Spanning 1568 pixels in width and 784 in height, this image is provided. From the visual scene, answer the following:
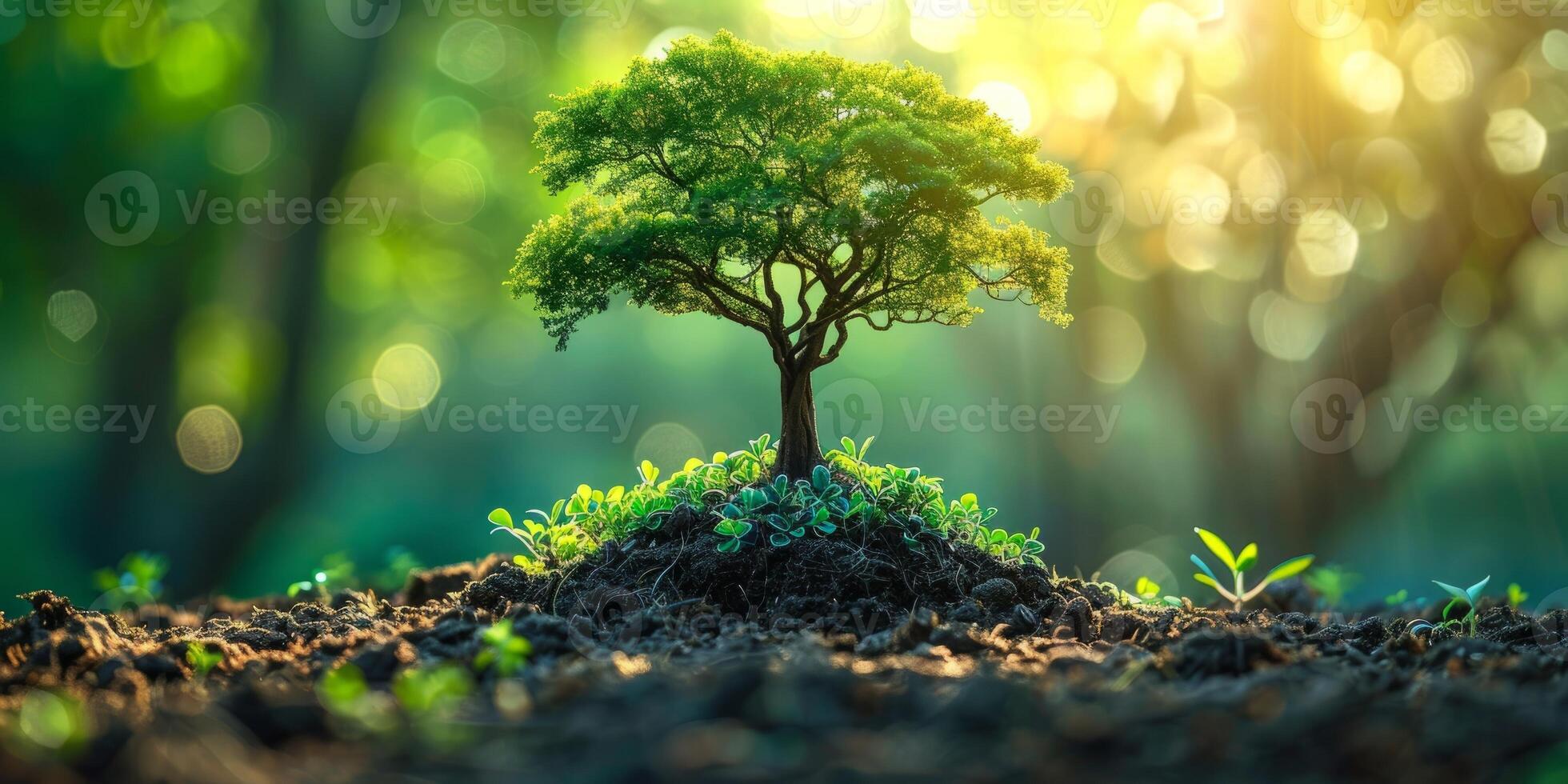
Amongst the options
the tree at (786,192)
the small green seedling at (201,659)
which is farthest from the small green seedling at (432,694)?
the tree at (786,192)

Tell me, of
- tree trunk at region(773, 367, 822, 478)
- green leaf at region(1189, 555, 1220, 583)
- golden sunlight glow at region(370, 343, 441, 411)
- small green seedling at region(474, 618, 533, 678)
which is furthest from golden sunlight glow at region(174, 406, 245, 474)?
green leaf at region(1189, 555, 1220, 583)

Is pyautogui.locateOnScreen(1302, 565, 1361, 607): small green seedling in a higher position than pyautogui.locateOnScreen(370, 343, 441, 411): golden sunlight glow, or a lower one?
lower

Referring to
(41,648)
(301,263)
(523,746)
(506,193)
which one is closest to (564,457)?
(506,193)

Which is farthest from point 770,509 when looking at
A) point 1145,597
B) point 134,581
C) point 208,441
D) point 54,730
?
point 208,441

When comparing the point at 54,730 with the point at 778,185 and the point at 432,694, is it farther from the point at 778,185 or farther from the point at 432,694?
the point at 778,185

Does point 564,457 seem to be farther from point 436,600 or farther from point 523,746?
point 523,746

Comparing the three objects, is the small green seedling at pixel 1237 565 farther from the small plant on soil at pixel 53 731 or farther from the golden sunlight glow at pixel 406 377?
the golden sunlight glow at pixel 406 377

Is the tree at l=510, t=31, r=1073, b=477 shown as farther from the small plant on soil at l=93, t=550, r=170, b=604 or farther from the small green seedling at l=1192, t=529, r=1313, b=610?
the small plant on soil at l=93, t=550, r=170, b=604
